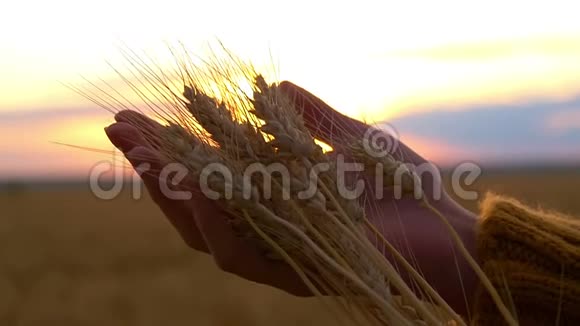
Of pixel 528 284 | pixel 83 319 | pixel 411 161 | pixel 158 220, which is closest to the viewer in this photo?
pixel 528 284

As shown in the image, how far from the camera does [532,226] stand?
56.2 inches

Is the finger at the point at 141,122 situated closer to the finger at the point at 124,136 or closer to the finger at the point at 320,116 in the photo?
the finger at the point at 124,136

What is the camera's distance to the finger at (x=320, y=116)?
1.67m

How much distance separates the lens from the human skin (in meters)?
1.44

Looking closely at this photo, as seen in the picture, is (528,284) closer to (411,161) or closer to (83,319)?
(411,161)

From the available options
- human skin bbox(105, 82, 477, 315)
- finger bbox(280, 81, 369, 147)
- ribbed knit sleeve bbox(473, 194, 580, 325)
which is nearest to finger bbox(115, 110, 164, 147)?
human skin bbox(105, 82, 477, 315)

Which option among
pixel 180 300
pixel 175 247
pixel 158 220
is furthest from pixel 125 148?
pixel 158 220

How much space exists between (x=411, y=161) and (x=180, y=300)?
452cm

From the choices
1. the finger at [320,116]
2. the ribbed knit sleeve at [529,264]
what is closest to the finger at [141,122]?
the finger at [320,116]

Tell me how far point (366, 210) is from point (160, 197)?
40cm

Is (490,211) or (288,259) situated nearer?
(288,259)

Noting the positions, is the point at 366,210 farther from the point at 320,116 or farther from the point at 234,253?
the point at 234,253

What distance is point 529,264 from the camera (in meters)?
1.38

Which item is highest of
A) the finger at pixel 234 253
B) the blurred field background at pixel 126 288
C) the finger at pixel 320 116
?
the finger at pixel 320 116
